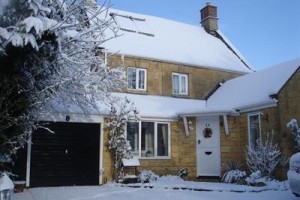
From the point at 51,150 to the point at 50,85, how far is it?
5989mm

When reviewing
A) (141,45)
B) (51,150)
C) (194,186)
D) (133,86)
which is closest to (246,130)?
(194,186)

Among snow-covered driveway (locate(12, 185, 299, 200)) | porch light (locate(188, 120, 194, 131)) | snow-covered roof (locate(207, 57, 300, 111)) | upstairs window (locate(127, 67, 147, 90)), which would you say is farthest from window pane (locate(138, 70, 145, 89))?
snow-covered driveway (locate(12, 185, 299, 200))

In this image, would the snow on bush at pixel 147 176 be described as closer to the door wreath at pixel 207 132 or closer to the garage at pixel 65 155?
the garage at pixel 65 155

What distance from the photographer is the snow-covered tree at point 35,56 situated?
625cm

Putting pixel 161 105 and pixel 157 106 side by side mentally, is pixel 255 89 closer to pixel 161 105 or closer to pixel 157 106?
pixel 161 105

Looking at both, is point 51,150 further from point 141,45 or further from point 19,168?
point 141,45

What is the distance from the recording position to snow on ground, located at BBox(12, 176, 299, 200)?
10.1 meters

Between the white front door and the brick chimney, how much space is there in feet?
28.5

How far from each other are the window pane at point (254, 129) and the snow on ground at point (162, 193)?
257 cm

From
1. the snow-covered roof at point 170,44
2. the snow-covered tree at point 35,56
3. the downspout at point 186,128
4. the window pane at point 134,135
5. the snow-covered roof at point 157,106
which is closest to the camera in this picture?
the snow-covered tree at point 35,56

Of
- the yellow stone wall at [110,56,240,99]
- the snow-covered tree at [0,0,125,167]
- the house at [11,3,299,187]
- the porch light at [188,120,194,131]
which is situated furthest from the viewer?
the yellow stone wall at [110,56,240,99]

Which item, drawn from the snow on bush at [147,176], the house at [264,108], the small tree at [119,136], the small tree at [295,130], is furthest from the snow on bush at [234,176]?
the small tree at [119,136]

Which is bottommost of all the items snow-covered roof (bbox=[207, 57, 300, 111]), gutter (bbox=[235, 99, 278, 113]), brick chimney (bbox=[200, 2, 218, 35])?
gutter (bbox=[235, 99, 278, 113])

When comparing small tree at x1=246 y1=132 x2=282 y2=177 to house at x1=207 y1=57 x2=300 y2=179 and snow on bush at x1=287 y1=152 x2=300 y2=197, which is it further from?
snow on bush at x1=287 y1=152 x2=300 y2=197
